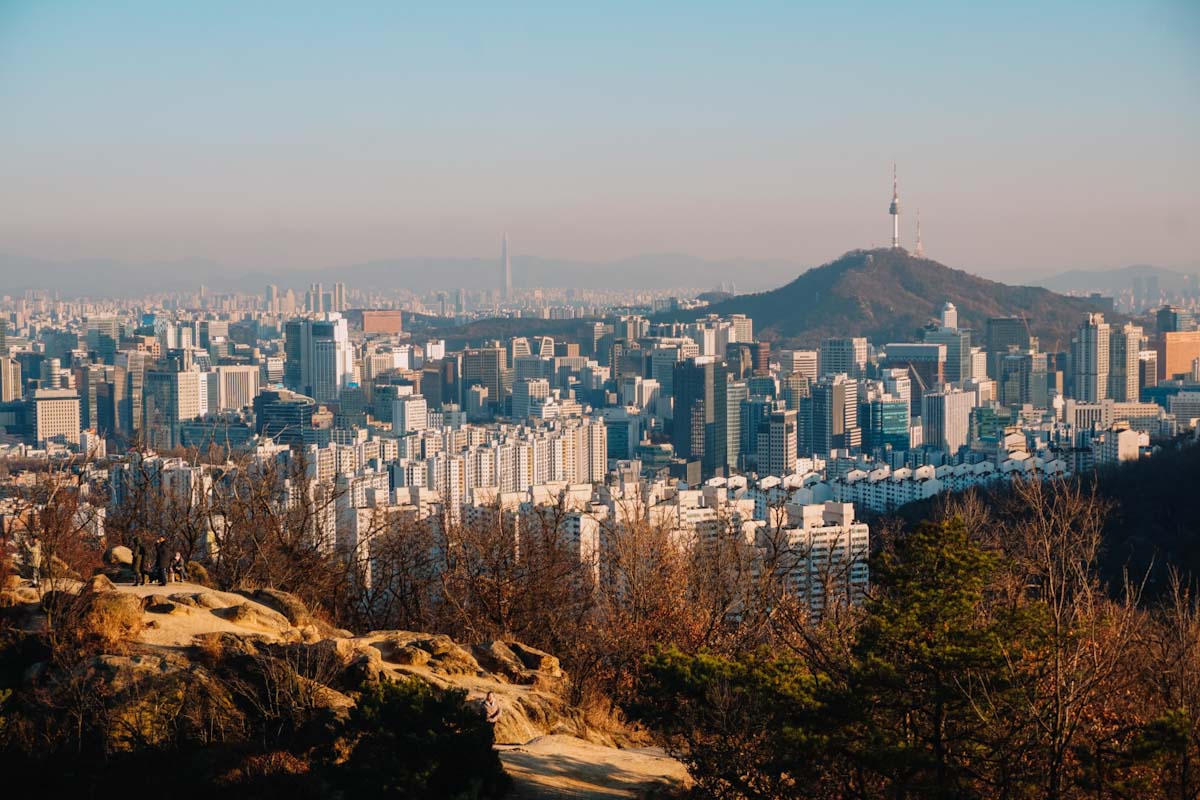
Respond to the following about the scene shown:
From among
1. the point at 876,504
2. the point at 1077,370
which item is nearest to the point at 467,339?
the point at 1077,370

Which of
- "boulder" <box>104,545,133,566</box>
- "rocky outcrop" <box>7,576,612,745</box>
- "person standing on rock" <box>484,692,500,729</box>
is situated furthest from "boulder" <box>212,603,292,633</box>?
"boulder" <box>104,545,133,566</box>

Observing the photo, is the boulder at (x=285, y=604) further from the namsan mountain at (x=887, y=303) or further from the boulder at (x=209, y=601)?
the namsan mountain at (x=887, y=303)

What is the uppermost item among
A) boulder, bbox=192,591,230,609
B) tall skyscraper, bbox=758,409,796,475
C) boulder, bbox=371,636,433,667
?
boulder, bbox=192,591,230,609

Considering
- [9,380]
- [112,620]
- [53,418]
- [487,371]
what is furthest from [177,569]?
[487,371]

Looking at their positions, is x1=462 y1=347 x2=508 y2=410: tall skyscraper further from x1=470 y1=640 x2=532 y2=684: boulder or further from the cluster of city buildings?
x1=470 y1=640 x2=532 y2=684: boulder

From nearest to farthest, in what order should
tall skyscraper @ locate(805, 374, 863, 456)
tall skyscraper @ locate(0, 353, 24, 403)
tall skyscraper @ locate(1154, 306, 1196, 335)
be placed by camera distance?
tall skyscraper @ locate(805, 374, 863, 456) < tall skyscraper @ locate(0, 353, 24, 403) < tall skyscraper @ locate(1154, 306, 1196, 335)

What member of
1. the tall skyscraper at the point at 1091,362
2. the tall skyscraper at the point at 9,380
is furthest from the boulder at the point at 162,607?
the tall skyscraper at the point at 1091,362
